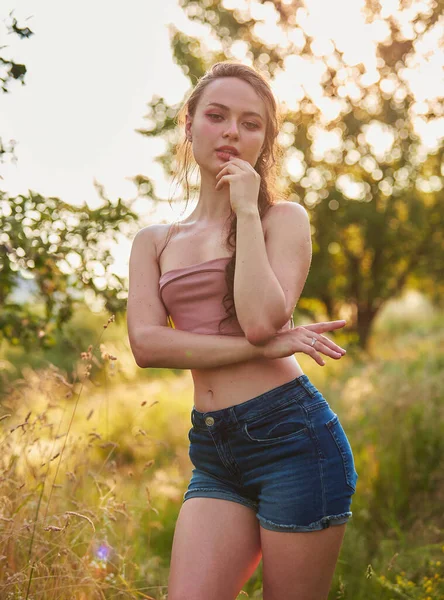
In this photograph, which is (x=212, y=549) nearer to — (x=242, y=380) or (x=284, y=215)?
(x=242, y=380)

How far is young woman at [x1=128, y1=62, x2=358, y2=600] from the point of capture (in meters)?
2.18

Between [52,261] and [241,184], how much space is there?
4.59 feet

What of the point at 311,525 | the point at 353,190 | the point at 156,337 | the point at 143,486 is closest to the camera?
the point at 311,525

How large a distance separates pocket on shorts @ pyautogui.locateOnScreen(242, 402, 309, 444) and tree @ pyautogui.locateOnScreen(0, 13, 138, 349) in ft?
4.70

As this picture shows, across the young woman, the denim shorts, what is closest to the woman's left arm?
the young woman

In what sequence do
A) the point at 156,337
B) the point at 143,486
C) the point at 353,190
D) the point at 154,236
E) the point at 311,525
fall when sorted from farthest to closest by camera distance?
the point at 353,190 → the point at 143,486 → the point at 154,236 → the point at 156,337 → the point at 311,525

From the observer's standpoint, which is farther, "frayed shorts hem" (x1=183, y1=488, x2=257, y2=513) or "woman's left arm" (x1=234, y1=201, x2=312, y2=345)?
"frayed shorts hem" (x1=183, y1=488, x2=257, y2=513)

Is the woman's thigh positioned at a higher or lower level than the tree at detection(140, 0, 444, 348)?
lower

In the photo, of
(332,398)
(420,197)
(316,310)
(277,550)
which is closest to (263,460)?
(277,550)

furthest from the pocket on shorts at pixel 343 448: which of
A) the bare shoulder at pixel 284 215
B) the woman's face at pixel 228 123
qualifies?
the woman's face at pixel 228 123

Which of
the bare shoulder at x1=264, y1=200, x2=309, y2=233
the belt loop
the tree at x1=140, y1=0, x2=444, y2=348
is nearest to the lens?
the belt loop

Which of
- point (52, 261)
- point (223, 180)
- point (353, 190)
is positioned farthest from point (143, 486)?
point (353, 190)

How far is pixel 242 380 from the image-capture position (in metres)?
2.27

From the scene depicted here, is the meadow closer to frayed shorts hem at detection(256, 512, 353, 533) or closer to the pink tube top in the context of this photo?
the pink tube top
